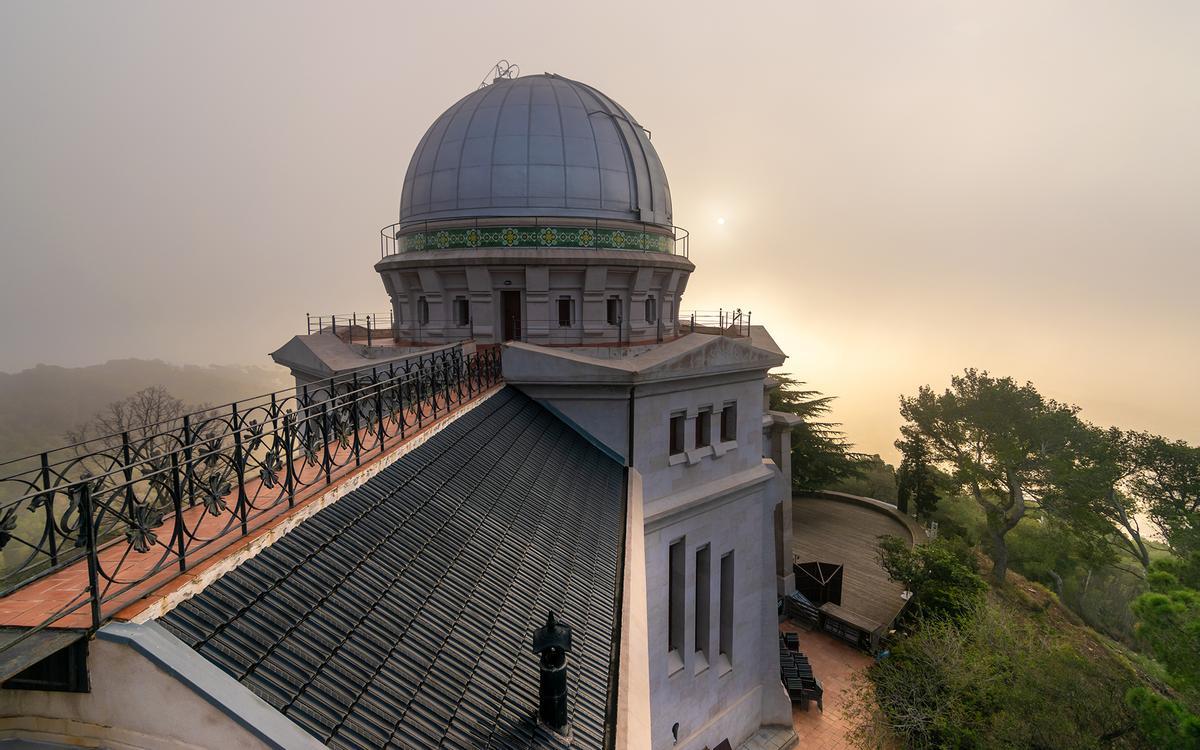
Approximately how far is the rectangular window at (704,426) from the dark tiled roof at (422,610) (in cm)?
769

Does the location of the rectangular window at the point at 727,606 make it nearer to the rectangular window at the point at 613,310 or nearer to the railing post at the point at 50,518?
the rectangular window at the point at 613,310

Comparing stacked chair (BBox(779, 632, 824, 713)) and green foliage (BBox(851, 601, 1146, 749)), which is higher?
green foliage (BBox(851, 601, 1146, 749))

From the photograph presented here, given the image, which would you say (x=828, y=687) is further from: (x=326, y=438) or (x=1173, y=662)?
(x=326, y=438)

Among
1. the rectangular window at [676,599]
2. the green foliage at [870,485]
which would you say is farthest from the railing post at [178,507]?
the green foliage at [870,485]

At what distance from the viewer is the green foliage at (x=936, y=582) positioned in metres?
21.2

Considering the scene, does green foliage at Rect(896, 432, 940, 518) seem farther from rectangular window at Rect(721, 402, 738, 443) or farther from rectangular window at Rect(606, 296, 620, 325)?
rectangular window at Rect(606, 296, 620, 325)

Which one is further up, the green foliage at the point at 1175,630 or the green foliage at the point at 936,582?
the green foliage at the point at 1175,630

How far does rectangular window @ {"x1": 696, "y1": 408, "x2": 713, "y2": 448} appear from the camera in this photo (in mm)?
17000

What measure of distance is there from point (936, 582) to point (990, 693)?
605cm

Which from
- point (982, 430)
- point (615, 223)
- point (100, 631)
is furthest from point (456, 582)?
point (982, 430)

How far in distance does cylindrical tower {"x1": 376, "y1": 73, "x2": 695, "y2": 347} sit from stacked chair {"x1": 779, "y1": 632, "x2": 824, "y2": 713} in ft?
41.9

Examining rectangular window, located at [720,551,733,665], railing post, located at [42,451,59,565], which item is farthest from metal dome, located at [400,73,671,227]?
railing post, located at [42,451,59,565]

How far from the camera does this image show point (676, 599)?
16500mm

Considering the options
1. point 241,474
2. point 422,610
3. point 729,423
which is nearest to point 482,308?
point 729,423
